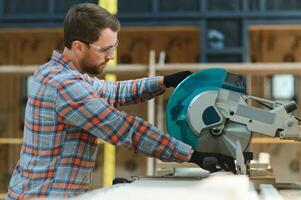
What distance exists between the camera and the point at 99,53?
2.07 metres

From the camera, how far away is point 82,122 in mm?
1902

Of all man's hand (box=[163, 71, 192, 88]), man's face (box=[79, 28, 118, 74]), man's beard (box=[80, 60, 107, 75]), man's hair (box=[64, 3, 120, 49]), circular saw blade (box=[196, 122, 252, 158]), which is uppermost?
man's hair (box=[64, 3, 120, 49])

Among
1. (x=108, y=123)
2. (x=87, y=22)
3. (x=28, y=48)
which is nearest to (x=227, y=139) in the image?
(x=108, y=123)

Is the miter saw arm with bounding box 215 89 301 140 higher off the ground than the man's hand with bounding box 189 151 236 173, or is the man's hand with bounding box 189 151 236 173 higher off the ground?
the miter saw arm with bounding box 215 89 301 140

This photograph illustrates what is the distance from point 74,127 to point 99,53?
27 centimetres

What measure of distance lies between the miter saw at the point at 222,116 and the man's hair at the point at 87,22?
1.10ft

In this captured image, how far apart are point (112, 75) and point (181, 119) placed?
8.95ft

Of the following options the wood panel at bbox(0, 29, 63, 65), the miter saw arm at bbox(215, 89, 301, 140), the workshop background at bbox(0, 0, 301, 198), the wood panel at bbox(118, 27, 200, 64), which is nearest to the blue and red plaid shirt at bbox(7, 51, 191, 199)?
the miter saw arm at bbox(215, 89, 301, 140)

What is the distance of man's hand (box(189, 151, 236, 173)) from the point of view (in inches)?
76.3

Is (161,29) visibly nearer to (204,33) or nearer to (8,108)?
(204,33)

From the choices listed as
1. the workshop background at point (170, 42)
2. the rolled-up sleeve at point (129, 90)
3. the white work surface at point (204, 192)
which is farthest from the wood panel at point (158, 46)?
the white work surface at point (204, 192)

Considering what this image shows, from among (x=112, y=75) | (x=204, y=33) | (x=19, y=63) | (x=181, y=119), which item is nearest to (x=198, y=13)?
(x=204, y=33)

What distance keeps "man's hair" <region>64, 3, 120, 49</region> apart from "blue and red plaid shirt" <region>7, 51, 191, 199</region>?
0.12 metres

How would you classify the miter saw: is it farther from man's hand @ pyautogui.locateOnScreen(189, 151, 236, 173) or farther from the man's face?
the man's face
